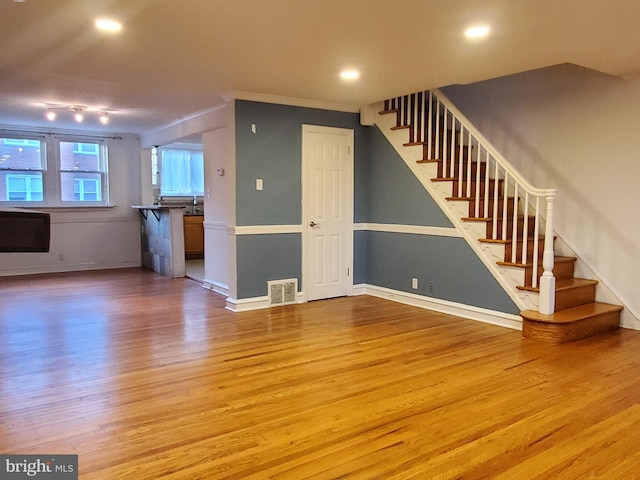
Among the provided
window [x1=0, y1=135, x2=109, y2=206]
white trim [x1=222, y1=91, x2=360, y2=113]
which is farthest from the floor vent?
window [x1=0, y1=135, x2=109, y2=206]

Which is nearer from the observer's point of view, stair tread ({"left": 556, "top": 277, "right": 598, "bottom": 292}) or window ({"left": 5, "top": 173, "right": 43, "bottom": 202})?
stair tread ({"left": 556, "top": 277, "right": 598, "bottom": 292})

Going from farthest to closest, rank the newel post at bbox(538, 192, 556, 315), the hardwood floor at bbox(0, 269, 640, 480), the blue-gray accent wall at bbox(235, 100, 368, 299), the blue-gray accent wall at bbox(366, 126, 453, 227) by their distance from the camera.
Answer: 1. the blue-gray accent wall at bbox(366, 126, 453, 227)
2. the blue-gray accent wall at bbox(235, 100, 368, 299)
3. the newel post at bbox(538, 192, 556, 315)
4. the hardwood floor at bbox(0, 269, 640, 480)

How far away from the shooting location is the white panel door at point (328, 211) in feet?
18.4

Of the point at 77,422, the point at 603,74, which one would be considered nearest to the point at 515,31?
the point at 603,74

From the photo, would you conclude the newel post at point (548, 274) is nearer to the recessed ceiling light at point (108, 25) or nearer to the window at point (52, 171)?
the recessed ceiling light at point (108, 25)

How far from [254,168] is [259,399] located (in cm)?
288

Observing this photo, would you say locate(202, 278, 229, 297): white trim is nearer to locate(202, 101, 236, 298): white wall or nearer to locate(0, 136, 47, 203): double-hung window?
locate(202, 101, 236, 298): white wall

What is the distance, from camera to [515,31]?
3.18 meters

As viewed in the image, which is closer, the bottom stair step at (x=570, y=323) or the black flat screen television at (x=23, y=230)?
the black flat screen television at (x=23, y=230)

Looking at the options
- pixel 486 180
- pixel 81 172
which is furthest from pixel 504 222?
pixel 81 172

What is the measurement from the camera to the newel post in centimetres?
415

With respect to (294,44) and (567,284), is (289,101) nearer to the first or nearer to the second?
(294,44)

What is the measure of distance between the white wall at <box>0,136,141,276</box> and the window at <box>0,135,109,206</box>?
18 cm

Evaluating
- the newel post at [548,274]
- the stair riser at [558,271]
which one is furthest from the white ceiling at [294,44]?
the stair riser at [558,271]
